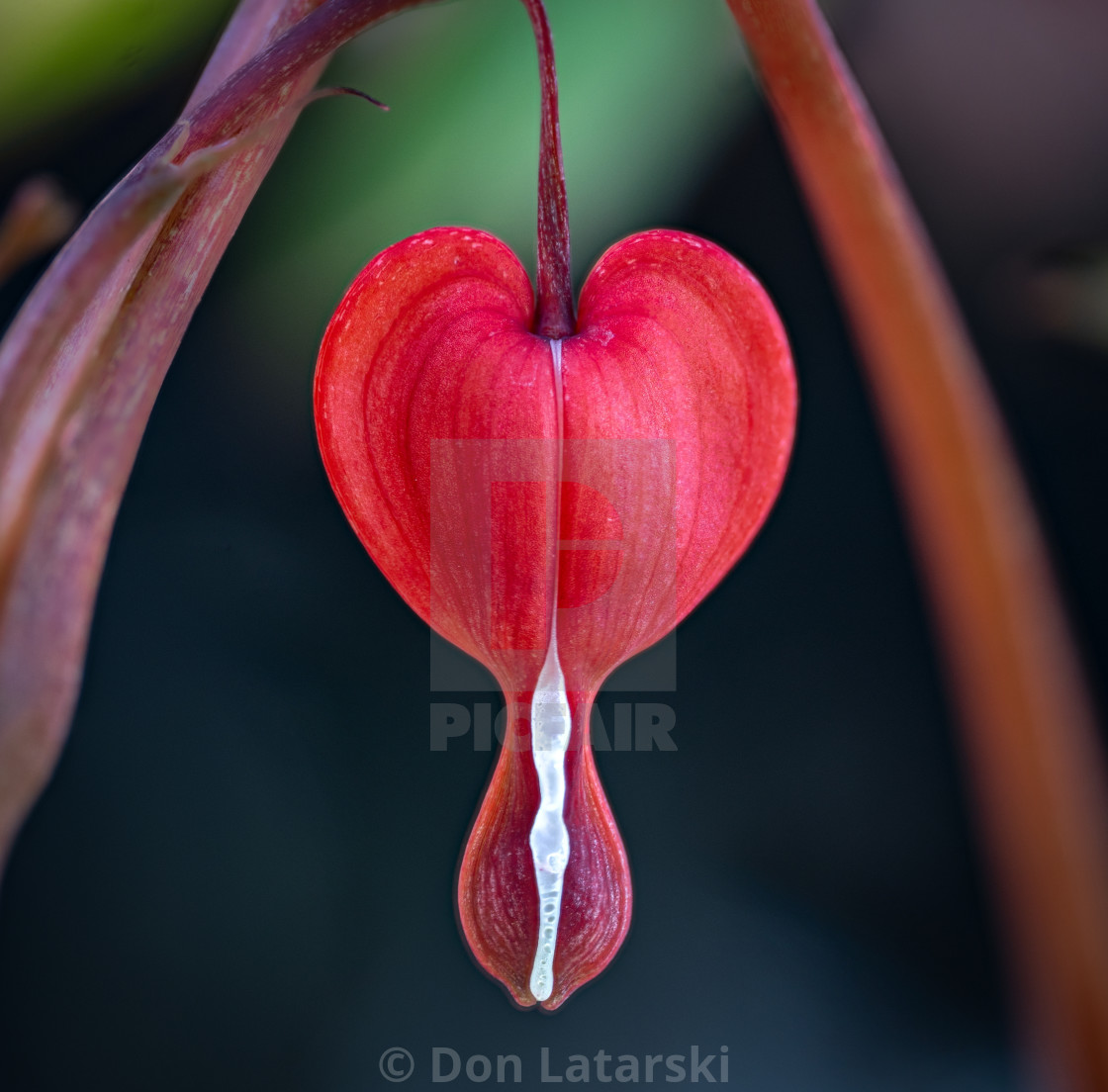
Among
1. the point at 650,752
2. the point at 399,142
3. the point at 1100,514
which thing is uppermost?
the point at 399,142

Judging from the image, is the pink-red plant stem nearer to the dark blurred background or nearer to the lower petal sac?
the lower petal sac

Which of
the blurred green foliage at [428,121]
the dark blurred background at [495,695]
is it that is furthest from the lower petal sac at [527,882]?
the blurred green foliage at [428,121]

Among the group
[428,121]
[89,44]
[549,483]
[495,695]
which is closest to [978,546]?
[549,483]

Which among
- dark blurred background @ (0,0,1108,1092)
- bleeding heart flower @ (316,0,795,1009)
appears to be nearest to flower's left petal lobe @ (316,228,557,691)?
bleeding heart flower @ (316,0,795,1009)

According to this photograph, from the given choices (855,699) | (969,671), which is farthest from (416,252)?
(855,699)

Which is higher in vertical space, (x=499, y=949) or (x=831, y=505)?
(x=831, y=505)

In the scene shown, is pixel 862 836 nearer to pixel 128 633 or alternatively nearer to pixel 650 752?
pixel 650 752
